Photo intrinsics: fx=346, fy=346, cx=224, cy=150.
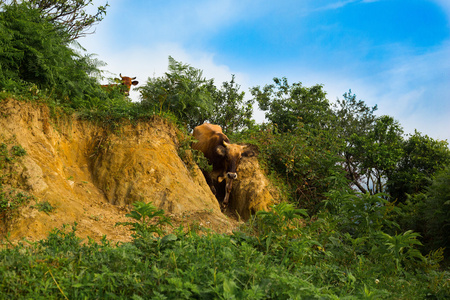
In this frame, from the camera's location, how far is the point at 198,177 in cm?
1054

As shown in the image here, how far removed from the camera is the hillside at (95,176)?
664 cm

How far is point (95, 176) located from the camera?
8898 millimetres

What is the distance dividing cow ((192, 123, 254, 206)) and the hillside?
3.04 feet

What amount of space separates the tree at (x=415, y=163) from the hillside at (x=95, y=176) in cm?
1260

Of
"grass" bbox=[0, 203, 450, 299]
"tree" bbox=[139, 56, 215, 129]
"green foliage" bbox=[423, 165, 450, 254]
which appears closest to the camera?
"grass" bbox=[0, 203, 450, 299]

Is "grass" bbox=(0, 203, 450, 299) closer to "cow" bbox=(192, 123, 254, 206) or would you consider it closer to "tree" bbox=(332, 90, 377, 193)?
"cow" bbox=(192, 123, 254, 206)

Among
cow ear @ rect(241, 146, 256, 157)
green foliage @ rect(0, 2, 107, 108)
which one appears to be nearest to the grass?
green foliage @ rect(0, 2, 107, 108)

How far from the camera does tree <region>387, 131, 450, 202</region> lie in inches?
778

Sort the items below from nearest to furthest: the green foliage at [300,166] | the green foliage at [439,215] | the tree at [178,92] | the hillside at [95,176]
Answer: the hillside at [95,176] < the green foliage at [439,215] < the tree at [178,92] < the green foliage at [300,166]

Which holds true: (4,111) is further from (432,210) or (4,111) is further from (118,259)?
(432,210)

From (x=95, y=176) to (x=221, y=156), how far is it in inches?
166

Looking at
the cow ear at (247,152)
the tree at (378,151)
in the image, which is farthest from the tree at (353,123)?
the cow ear at (247,152)

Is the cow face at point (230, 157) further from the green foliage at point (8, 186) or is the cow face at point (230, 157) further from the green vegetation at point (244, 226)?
the green foliage at point (8, 186)

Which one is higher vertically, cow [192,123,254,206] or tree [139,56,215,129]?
tree [139,56,215,129]
